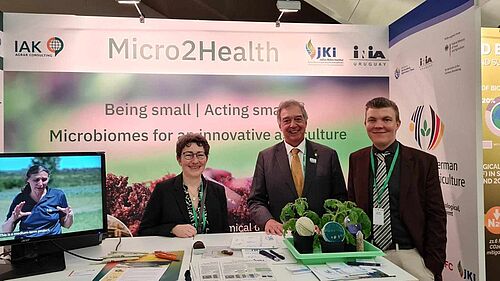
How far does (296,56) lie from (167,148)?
58.3 inches

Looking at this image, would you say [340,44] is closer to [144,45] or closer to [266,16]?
[266,16]

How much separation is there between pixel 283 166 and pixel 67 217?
2.18m

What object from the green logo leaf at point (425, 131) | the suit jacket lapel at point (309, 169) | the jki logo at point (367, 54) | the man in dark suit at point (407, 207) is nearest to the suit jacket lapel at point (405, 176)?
the man in dark suit at point (407, 207)

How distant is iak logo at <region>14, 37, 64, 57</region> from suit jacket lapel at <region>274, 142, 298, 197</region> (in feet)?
7.05

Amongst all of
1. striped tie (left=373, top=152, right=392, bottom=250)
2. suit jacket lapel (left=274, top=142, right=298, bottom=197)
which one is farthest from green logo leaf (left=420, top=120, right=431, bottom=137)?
suit jacket lapel (left=274, top=142, right=298, bottom=197)

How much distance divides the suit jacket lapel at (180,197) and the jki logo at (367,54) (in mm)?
2052

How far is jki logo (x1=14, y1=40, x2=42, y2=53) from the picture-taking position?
368cm

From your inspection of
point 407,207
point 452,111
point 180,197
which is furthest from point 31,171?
point 452,111

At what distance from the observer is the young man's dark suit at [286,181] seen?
377cm

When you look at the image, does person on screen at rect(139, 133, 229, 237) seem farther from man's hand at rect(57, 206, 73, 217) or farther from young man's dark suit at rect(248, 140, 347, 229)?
man's hand at rect(57, 206, 73, 217)

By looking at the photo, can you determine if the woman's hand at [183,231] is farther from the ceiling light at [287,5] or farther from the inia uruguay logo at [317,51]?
the ceiling light at [287,5]

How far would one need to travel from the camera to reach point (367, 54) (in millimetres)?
4086

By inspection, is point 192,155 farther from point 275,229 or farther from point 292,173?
point 275,229

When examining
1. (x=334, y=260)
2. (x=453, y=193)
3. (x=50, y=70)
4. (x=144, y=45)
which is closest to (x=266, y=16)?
A: (x=144, y=45)
